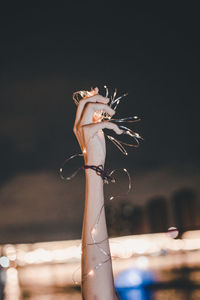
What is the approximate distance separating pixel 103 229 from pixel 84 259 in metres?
0.18

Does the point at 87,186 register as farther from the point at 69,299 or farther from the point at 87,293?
the point at 69,299

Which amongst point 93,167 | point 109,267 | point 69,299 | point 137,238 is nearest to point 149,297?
point 69,299

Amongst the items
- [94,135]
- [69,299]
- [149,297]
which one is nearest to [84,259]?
[94,135]

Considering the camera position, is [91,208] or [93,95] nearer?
[91,208]

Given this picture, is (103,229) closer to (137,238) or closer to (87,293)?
(87,293)

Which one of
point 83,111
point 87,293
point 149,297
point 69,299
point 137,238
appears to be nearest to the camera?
point 87,293

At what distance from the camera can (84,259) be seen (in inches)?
76.4

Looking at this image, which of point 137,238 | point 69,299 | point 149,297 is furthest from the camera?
point 137,238

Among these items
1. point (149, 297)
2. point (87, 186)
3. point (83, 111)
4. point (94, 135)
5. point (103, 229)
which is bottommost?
point (149, 297)

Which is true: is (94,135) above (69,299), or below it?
above

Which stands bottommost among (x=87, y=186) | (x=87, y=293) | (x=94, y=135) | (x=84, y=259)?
(x=87, y=293)

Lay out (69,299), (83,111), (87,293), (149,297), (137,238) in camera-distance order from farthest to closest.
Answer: (137,238)
(69,299)
(149,297)
(83,111)
(87,293)

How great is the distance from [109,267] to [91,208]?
1.04 ft

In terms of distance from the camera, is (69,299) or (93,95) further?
(69,299)
